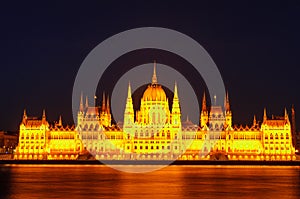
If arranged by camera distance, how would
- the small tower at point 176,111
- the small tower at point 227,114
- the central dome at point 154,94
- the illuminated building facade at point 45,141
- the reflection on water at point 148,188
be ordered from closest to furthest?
the reflection on water at point 148,188
the illuminated building facade at point 45,141
the small tower at point 227,114
the small tower at point 176,111
the central dome at point 154,94

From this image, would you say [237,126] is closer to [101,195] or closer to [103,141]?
[103,141]

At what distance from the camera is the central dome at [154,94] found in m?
150

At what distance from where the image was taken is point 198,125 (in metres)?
149

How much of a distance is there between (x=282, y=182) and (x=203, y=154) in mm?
73888

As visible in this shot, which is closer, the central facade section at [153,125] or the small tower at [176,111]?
the central facade section at [153,125]

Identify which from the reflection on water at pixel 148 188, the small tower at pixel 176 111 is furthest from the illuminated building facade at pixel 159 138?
the reflection on water at pixel 148 188

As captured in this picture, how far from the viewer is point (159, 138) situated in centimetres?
13988

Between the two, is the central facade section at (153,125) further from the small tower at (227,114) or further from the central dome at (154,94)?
the small tower at (227,114)

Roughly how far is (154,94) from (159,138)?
14.3 metres

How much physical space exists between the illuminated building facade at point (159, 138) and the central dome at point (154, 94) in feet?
5.03

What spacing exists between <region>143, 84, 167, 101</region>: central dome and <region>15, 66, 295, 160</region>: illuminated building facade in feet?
5.03

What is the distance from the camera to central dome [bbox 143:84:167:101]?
149988mm

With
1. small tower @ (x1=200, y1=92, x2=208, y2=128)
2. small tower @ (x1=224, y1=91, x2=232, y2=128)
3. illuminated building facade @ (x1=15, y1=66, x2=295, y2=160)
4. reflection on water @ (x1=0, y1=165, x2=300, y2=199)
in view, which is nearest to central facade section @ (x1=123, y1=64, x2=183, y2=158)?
illuminated building facade @ (x1=15, y1=66, x2=295, y2=160)

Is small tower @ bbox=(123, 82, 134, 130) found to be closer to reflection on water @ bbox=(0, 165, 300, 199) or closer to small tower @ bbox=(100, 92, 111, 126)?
small tower @ bbox=(100, 92, 111, 126)
